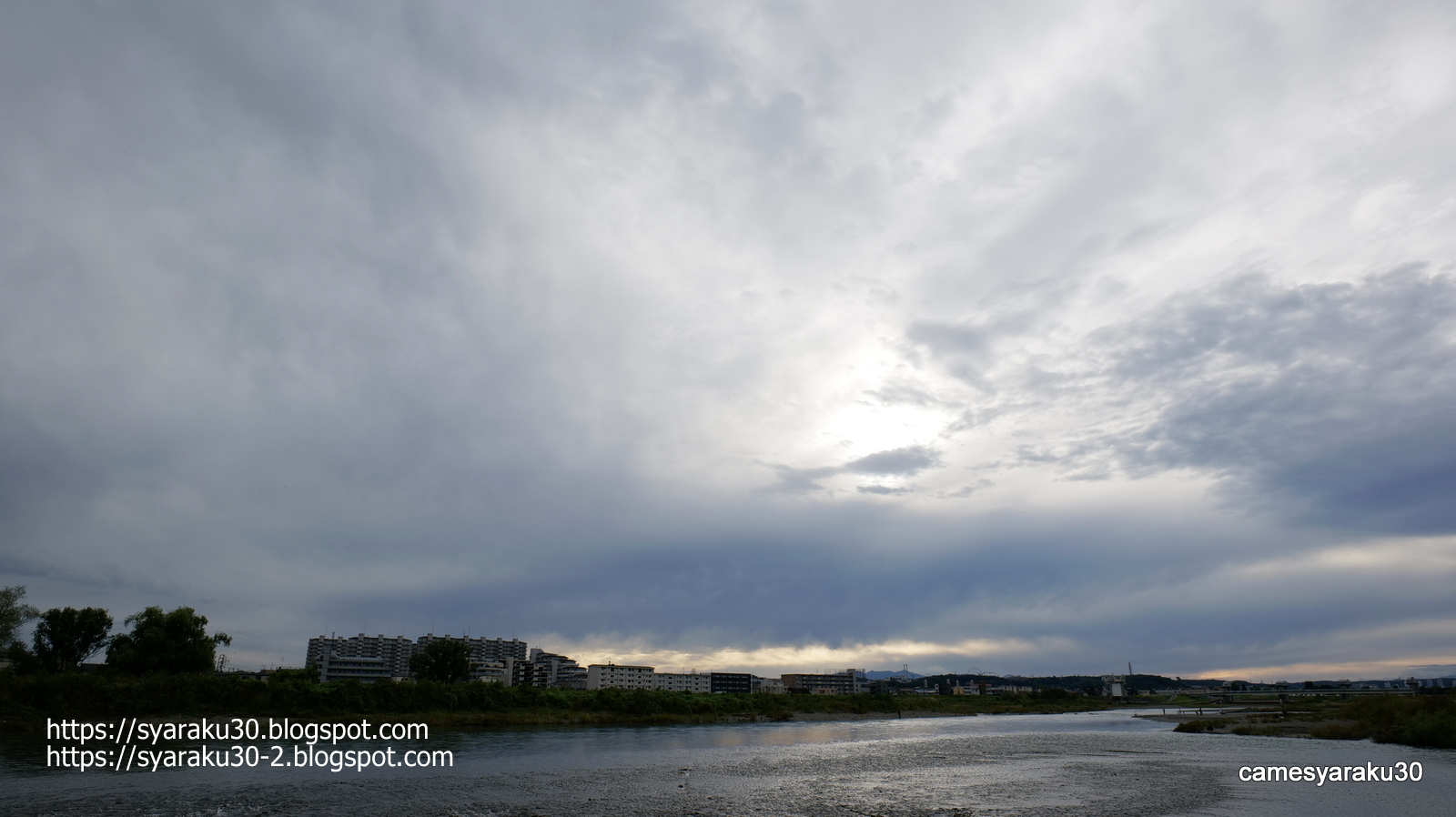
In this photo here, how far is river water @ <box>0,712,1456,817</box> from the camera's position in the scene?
2902 cm

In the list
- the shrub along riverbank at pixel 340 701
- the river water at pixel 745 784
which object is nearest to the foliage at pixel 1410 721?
the river water at pixel 745 784

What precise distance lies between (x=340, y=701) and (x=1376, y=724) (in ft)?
333

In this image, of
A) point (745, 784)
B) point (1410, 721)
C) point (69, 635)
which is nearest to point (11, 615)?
point (69, 635)

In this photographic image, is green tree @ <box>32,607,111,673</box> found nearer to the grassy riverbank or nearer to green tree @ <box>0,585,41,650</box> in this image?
green tree @ <box>0,585,41,650</box>

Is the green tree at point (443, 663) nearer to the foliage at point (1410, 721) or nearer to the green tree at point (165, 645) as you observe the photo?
the green tree at point (165, 645)

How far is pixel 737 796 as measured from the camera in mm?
33469

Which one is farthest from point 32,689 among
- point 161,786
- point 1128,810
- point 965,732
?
point 965,732

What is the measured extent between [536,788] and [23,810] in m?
18.3

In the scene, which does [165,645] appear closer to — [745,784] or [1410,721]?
[745,784]

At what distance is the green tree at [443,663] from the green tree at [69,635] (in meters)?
37.1

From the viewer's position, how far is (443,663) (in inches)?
4294

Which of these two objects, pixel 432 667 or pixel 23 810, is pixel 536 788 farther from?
pixel 432 667

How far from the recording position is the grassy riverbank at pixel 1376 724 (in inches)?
2333

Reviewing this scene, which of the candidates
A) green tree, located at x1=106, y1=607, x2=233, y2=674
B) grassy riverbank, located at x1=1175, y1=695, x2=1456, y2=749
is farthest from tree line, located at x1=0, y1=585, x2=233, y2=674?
grassy riverbank, located at x1=1175, y1=695, x2=1456, y2=749
